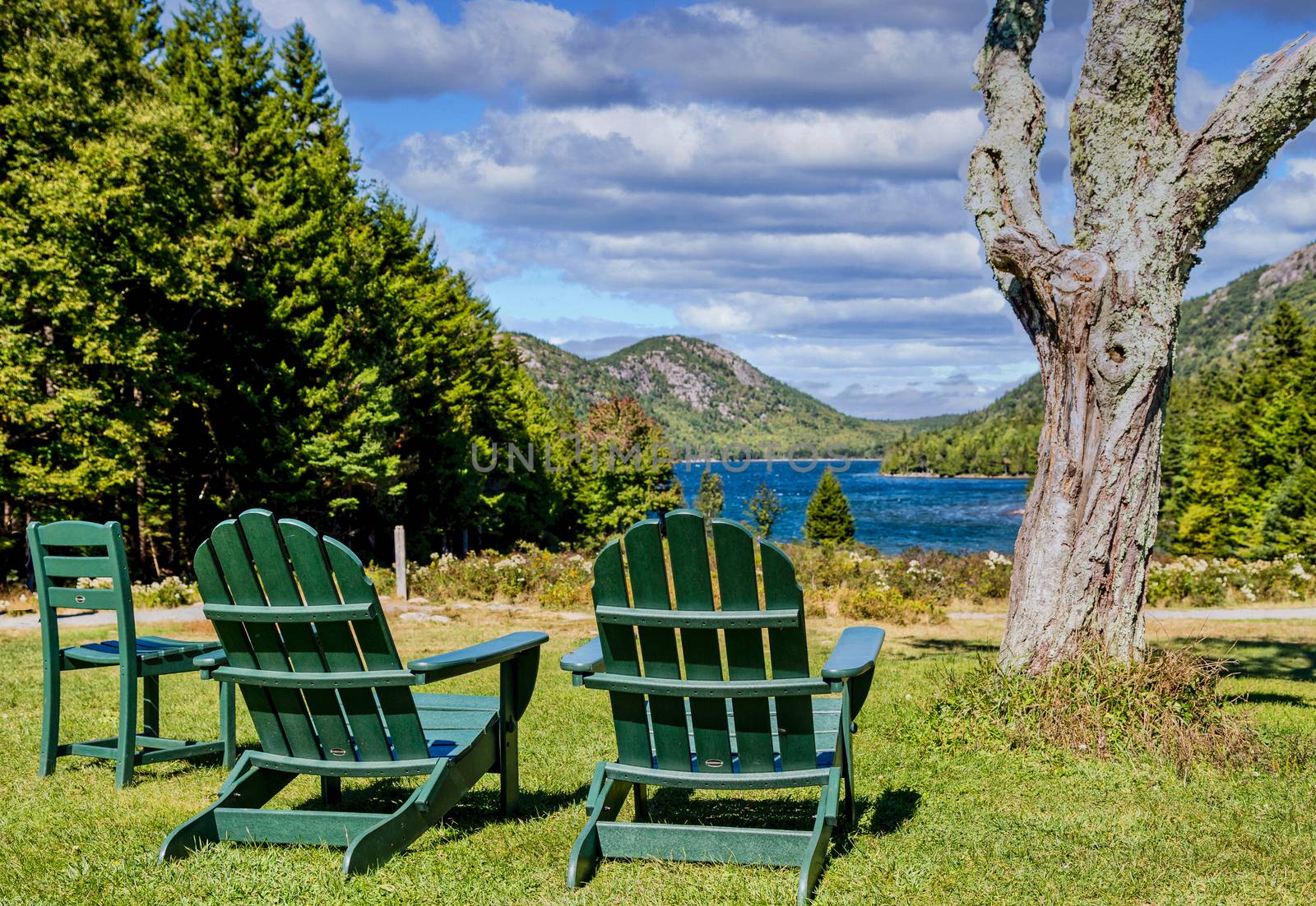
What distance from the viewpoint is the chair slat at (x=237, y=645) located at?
3.37 metres

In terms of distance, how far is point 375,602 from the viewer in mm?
3102

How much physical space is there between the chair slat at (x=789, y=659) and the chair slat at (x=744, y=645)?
45 millimetres

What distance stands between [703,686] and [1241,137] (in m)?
3.78

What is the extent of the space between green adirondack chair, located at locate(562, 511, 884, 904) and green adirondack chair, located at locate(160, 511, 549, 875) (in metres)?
0.55

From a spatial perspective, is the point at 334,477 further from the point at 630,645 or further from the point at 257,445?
the point at 630,645

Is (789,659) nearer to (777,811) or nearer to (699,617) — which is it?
(699,617)

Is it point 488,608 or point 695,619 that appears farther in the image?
point 488,608

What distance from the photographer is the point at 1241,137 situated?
4633mm

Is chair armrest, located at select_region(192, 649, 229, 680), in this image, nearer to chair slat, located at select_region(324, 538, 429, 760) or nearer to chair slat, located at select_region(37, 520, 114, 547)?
chair slat, located at select_region(324, 538, 429, 760)

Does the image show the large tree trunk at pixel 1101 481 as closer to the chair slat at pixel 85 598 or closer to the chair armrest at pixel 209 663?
the chair armrest at pixel 209 663

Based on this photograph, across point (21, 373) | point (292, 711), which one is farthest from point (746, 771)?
point (21, 373)

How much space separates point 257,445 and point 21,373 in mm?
7482

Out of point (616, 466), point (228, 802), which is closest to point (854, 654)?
point (228, 802)

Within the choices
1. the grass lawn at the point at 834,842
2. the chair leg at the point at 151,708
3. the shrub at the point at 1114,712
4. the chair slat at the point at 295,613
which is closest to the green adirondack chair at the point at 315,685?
the chair slat at the point at 295,613
